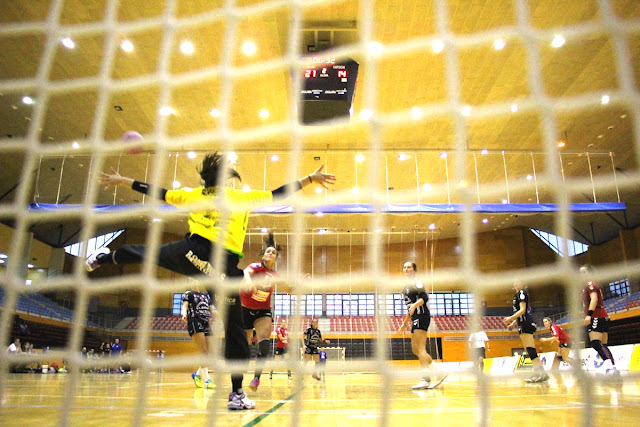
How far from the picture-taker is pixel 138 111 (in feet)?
34.9

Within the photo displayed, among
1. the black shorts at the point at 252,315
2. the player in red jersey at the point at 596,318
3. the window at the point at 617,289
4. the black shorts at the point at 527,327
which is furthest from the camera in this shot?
the window at the point at 617,289

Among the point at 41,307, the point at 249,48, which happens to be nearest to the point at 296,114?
the point at 249,48

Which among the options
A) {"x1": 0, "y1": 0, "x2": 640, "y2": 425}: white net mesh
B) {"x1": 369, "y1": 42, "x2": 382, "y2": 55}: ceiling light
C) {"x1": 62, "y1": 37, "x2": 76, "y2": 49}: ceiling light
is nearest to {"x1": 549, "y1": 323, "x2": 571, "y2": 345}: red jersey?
{"x1": 0, "y1": 0, "x2": 640, "y2": 425}: white net mesh

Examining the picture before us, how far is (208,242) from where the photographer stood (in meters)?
2.61

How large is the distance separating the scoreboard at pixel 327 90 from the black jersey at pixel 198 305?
306 cm

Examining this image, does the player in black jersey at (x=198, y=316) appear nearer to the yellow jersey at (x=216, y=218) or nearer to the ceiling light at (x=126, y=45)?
the yellow jersey at (x=216, y=218)

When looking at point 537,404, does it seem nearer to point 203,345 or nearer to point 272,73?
point 203,345

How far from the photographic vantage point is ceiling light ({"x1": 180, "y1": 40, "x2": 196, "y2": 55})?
8.21 metres

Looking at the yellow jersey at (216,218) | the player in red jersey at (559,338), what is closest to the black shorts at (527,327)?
the player in red jersey at (559,338)

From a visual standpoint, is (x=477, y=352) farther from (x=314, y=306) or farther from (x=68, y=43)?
(x=314, y=306)

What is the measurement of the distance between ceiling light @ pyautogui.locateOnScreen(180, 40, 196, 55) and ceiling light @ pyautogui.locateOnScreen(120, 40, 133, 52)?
0.92 metres

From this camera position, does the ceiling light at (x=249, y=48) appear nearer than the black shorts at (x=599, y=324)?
No

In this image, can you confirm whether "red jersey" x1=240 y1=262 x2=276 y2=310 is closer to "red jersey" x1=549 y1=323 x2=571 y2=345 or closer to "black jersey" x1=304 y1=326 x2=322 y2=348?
"black jersey" x1=304 y1=326 x2=322 y2=348

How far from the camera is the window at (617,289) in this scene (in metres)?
20.4
